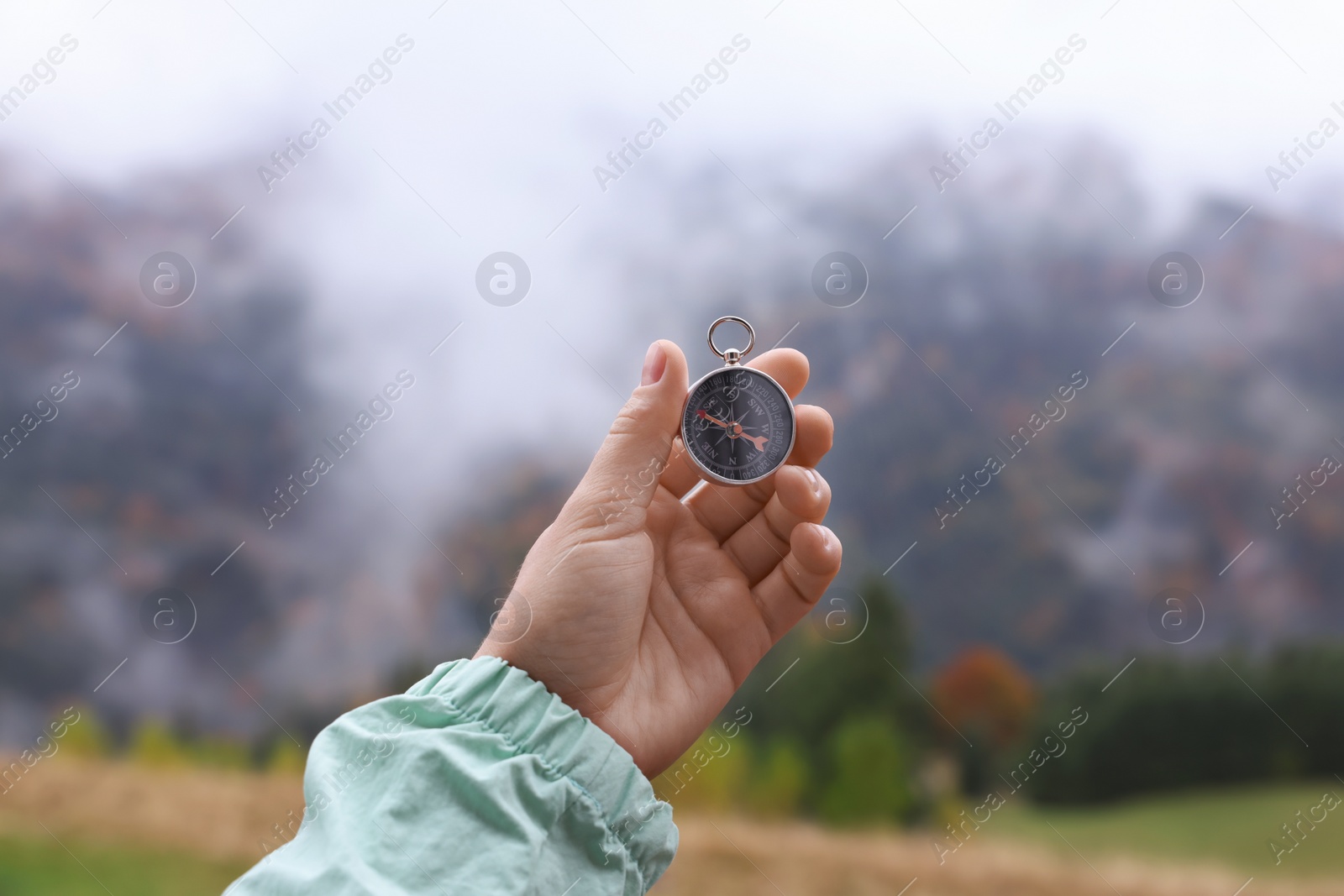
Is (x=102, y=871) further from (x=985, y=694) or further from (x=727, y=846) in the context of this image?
(x=985, y=694)

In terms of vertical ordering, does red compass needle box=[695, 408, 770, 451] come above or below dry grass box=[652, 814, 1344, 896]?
above

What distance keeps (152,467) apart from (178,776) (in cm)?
121

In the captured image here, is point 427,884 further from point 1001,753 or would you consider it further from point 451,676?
point 1001,753

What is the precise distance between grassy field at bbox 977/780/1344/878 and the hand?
7.81 feet

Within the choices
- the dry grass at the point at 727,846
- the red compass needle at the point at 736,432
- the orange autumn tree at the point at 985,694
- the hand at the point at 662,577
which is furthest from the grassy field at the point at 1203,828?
the red compass needle at the point at 736,432

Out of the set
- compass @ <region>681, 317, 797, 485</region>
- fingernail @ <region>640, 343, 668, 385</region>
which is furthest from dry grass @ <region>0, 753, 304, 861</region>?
fingernail @ <region>640, 343, 668, 385</region>

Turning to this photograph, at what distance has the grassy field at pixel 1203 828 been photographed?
10.8 feet

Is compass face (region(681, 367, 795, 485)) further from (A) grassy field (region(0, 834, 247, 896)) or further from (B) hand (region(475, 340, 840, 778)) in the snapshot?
(A) grassy field (region(0, 834, 247, 896))

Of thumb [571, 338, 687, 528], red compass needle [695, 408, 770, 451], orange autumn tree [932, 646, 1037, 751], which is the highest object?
red compass needle [695, 408, 770, 451]

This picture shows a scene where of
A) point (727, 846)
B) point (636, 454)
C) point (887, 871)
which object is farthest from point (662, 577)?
point (887, 871)

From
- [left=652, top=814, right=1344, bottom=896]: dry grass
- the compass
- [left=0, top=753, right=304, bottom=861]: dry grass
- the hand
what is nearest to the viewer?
the hand

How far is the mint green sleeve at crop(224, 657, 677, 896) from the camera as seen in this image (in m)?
0.98

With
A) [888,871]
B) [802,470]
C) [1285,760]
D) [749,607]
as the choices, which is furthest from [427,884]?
[1285,760]

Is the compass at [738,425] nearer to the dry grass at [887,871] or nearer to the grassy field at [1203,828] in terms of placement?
the dry grass at [887,871]
